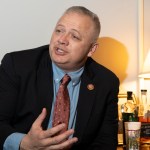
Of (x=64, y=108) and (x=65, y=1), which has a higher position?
(x=65, y=1)

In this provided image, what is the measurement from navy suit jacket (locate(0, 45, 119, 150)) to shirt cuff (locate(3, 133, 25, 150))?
2cm

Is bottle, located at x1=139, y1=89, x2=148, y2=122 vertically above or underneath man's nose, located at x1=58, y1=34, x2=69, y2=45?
underneath

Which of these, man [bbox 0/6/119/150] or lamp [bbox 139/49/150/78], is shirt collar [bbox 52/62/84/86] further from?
lamp [bbox 139/49/150/78]

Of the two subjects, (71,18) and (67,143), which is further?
(71,18)

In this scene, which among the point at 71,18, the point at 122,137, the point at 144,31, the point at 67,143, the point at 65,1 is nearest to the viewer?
the point at 67,143

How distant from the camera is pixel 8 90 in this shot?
1352 millimetres

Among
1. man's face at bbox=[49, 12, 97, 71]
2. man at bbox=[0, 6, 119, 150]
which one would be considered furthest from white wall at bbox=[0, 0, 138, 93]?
Result: man's face at bbox=[49, 12, 97, 71]

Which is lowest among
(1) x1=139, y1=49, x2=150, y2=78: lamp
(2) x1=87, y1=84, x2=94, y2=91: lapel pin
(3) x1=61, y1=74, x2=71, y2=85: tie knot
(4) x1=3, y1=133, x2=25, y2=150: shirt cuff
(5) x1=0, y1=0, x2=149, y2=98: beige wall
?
(4) x1=3, y1=133, x2=25, y2=150: shirt cuff

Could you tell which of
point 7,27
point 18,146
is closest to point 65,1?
point 7,27

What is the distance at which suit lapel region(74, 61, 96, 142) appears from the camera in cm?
145

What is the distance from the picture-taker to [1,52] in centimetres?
176

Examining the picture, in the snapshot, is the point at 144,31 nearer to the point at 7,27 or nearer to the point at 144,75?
the point at 144,75

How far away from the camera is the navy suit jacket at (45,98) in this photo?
136 cm

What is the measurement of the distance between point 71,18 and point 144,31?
0.74 m
